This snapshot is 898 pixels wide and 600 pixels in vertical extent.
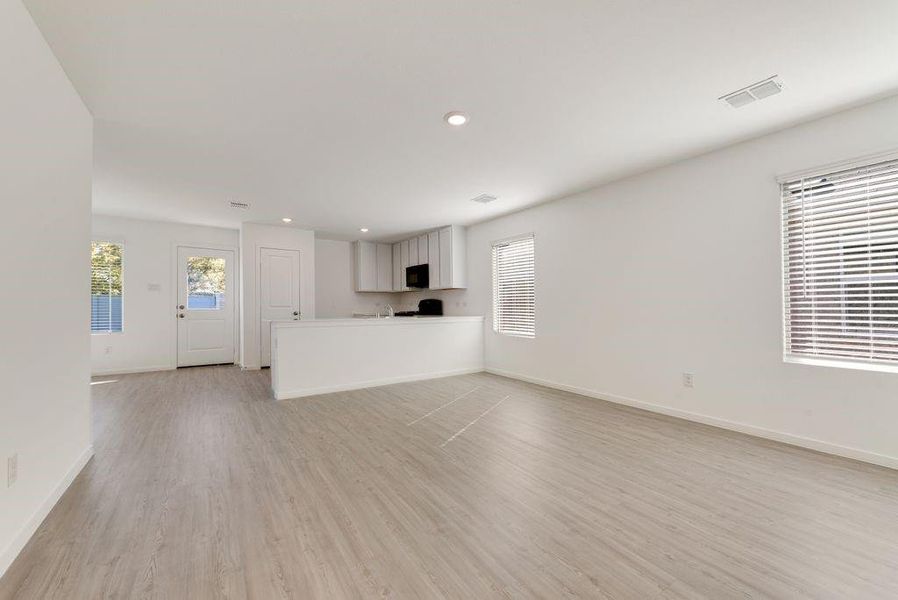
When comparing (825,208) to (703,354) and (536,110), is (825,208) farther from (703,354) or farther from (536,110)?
(536,110)

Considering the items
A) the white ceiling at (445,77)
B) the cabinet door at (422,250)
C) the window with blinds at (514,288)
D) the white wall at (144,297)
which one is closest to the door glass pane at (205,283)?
the white wall at (144,297)

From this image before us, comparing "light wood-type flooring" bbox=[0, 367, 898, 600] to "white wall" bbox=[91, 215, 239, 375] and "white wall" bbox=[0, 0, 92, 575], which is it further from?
"white wall" bbox=[91, 215, 239, 375]

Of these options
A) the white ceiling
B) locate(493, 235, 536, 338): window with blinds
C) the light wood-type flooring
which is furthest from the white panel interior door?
locate(493, 235, 536, 338): window with blinds

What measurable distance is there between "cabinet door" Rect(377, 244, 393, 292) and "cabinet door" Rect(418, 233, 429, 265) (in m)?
1.30

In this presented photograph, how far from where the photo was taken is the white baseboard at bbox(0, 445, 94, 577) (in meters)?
1.62

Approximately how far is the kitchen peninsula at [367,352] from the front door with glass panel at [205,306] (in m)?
3.07

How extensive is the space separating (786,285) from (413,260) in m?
5.93

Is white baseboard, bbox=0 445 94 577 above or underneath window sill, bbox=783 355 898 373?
underneath

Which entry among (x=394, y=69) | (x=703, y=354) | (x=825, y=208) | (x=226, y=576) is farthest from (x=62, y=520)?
(x=825, y=208)

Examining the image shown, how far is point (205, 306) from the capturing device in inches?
277

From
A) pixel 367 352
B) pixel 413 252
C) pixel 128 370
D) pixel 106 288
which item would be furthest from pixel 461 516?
pixel 106 288

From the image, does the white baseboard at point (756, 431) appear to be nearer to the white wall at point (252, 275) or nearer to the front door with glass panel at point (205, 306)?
the white wall at point (252, 275)

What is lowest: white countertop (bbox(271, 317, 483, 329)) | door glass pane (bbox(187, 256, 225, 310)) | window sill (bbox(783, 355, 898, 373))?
window sill (bbox(783, 355, 898, 373))

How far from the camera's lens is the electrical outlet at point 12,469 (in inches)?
64.9
